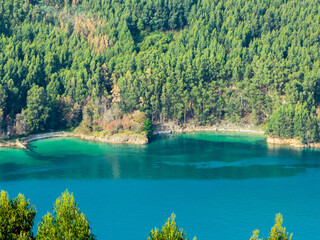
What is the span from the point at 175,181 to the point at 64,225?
4218cm

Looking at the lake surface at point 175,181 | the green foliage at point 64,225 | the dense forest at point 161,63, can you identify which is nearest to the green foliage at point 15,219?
the green foliage at point 64,225

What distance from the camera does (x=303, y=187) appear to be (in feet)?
263

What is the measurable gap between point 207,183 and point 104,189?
51.1ft

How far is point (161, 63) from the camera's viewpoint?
120m

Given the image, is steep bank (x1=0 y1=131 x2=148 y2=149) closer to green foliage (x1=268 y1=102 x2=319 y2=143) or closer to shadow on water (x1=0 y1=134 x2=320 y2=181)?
shadow on water (x1=0 y1=134 x2=320 y2=181)

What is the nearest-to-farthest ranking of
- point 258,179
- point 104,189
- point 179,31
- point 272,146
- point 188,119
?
point 104,189 < point 258,179 < point 272,146 < point 188,119 < point 179,31

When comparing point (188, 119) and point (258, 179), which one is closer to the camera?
point (258, 179)

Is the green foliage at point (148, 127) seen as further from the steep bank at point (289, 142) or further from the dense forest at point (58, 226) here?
the dense forest at point (58, 226)

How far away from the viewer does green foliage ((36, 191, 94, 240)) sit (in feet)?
131

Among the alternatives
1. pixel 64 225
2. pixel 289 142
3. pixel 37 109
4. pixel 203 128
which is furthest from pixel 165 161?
pixel 64 225

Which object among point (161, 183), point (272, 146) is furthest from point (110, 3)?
point (161, 183)

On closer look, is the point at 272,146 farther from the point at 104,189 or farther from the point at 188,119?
the point at 104,189

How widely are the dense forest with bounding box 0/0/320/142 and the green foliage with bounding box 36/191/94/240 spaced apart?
218 feet

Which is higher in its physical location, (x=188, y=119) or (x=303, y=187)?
(x=188, y=119)
